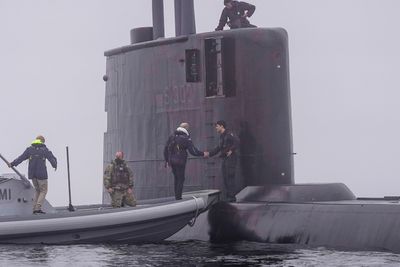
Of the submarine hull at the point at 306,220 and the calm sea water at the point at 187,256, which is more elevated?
the submarine hull at the point at 306,220

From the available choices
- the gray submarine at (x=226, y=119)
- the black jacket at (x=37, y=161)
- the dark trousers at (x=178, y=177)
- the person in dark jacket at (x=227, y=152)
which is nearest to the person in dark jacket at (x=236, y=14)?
the gray submarine at (x=226, y=119)

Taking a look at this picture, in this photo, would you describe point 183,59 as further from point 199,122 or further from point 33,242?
point 33,242

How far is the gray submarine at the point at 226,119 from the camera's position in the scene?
1914 cm

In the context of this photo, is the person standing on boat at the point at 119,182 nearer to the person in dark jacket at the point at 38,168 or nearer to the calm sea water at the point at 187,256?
the person in dark jacket at the point at 38,168

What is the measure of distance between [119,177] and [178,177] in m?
1.33

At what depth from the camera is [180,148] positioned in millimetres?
19156

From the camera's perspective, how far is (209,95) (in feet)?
64.6

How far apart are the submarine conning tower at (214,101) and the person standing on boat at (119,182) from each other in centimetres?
59

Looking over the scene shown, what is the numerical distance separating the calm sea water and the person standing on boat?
1520mm

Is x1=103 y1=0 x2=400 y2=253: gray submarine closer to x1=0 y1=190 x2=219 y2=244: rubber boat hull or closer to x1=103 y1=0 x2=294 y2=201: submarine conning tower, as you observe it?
x1=103 y1=0 x2=294 y2=201: submarine conning tower

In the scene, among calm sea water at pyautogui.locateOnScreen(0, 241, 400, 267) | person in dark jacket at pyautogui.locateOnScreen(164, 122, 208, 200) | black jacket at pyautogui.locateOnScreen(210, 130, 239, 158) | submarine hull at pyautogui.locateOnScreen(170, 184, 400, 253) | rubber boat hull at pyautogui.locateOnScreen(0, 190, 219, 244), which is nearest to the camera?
calm sea water at pyautogui.locateOnScreen(0, 241, 400, 267)

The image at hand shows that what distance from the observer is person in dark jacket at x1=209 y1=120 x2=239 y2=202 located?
62.6ft

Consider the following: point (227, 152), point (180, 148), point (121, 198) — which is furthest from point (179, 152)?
point (121, 198)

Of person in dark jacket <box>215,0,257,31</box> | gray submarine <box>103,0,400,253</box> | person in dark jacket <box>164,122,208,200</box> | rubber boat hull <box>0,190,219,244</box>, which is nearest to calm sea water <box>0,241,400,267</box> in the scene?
rubber boat hull <box>0,190,219,244</box>
